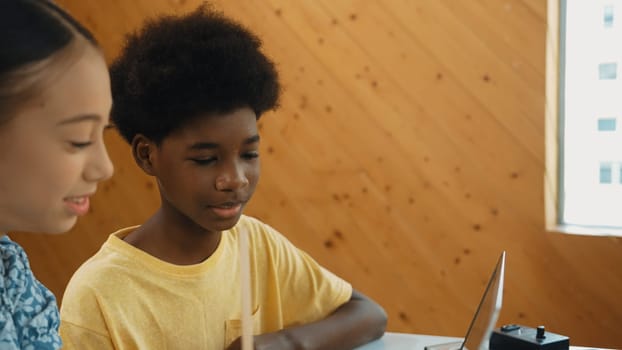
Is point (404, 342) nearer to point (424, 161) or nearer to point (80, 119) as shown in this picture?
→ point (80, 119)

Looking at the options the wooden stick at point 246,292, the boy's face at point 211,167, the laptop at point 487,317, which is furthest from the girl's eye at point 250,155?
the wooden stick at point 246,292

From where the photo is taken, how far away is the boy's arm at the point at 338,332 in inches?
54.5

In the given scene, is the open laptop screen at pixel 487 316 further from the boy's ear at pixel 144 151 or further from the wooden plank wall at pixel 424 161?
the wooden plank wall at pixel 424 161

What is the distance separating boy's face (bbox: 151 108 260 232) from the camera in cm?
122

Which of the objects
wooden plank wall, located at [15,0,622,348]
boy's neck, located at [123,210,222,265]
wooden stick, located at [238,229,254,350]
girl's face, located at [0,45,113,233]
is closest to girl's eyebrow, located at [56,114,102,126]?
girl's face, located at [0,45,113,233]

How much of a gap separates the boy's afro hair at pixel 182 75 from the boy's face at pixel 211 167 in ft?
0.08

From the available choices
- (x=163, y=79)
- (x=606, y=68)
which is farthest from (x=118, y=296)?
(x=606, y=68)

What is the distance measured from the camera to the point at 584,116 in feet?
9.51

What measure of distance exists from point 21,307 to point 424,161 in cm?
235

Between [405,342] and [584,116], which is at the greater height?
[584,116]

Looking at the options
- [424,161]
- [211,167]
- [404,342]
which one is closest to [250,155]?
[211,167]

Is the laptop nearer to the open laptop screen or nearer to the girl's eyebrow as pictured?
the open laptop screen

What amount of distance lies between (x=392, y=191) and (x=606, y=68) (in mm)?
948

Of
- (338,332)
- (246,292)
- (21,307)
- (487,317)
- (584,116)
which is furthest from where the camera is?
(584,116)
